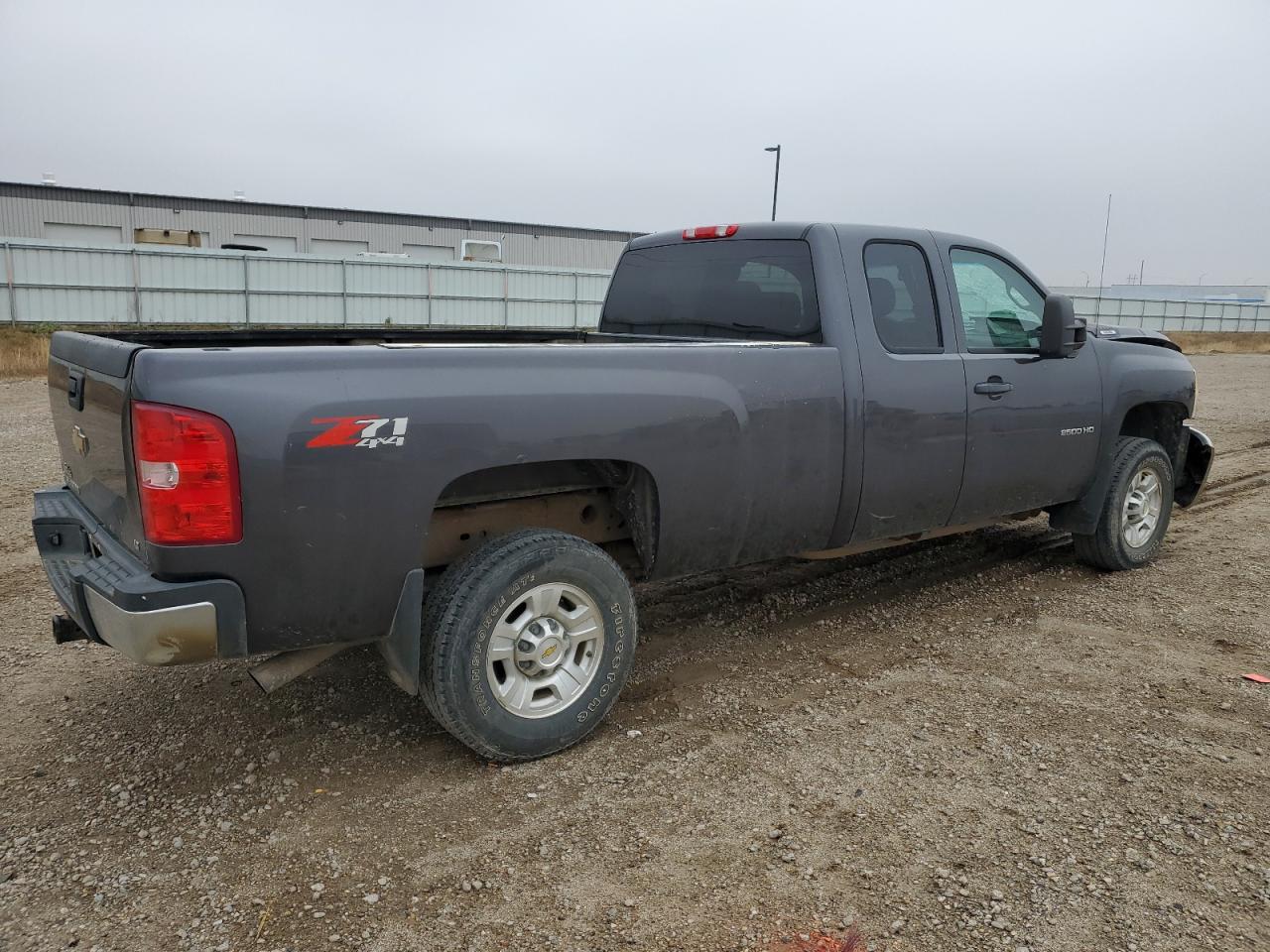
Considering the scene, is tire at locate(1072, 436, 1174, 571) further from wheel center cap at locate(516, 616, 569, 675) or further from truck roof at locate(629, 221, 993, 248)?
wheel center cap at locate(516, 616, 569, 675)

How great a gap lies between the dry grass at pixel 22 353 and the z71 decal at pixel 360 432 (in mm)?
14933

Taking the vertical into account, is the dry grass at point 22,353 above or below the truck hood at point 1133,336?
below

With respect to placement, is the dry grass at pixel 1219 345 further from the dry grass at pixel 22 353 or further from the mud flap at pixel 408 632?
the mud flap at pixel 408 632

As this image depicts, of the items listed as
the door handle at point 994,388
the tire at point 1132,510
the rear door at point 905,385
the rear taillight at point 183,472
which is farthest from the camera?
the tire at point 1132,510

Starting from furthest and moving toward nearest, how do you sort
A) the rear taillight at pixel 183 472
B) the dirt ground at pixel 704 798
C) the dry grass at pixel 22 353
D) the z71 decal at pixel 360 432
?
the dry grass at pixel 22 353 < the z71 decal at pixel 360 432 < the rear taillight at pixel 183 472 < the dirt ground at pixel 704 798

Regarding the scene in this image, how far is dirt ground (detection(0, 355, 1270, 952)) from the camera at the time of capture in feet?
8.85

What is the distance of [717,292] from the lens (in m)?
4.85

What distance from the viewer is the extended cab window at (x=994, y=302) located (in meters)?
4.95

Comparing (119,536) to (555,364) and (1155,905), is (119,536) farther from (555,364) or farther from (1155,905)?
(1155,905)

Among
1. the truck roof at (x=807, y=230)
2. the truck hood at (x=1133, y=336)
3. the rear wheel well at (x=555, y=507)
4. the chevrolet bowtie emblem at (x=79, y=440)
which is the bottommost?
the rear wheel well at (x=555, y=507)

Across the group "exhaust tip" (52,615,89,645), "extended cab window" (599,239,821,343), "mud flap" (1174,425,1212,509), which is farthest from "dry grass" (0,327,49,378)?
"mud flap" (1174,425,1212,509)

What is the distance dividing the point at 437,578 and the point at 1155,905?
8.18ft

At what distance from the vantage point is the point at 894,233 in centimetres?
472

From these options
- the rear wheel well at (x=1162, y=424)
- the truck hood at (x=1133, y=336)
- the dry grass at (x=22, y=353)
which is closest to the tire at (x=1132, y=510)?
the rear wheel well at (x=1162, y=424)
